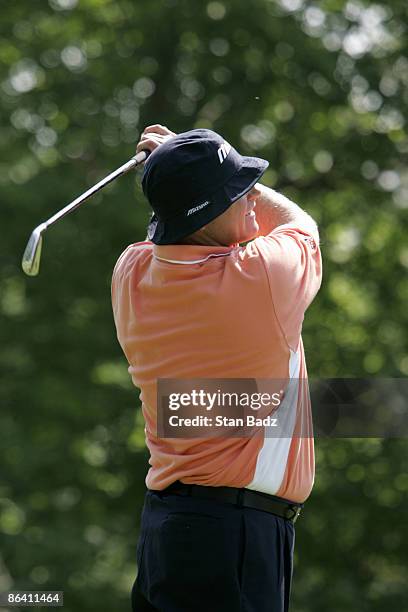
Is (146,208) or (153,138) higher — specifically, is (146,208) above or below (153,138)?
below

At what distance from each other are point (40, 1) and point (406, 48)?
11.1ft

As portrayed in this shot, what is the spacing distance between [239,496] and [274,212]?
0.72 meters

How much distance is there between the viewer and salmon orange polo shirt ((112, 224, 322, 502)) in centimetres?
239

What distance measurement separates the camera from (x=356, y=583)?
9492 mm

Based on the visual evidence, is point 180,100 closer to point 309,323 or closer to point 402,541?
point 309,323

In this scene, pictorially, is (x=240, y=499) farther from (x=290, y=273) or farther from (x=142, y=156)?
(x=142, y=156)

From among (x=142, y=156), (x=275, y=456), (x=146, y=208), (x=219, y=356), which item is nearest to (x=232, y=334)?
(x=219, y=356)

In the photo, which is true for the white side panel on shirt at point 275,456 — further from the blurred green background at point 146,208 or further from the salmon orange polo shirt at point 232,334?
the blurred green background at point 146,208

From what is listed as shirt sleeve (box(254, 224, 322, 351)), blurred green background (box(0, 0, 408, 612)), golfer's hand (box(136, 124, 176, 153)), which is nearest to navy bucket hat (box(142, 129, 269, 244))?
shirt sleeve (box(254, 224, 322, 351))

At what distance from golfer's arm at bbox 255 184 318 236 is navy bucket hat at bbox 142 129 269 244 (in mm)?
225

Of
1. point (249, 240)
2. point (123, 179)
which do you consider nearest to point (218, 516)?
point (249, 240)

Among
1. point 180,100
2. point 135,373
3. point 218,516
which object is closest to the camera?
point 218,516

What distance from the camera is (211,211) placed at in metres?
2.41

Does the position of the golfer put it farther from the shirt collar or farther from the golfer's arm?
the golfer's arm
